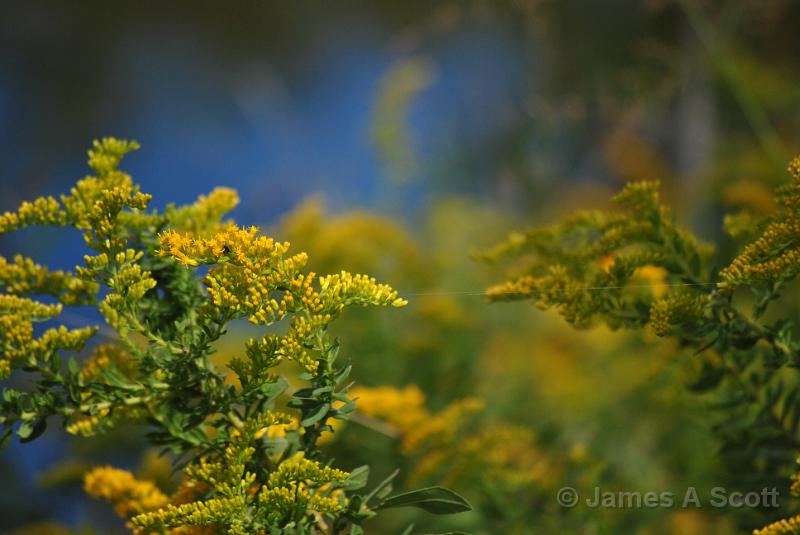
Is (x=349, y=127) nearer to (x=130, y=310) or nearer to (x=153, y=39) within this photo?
(x=153, y=39)

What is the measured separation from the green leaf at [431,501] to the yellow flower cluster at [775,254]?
0.48 ft

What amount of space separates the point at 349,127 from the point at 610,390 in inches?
31.1

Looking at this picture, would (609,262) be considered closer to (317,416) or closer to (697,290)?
(697,290)

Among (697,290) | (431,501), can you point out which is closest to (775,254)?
(697,290)

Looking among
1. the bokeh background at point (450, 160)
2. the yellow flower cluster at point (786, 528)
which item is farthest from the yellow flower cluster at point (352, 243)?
the yellow flower cluster at point (786, 528)

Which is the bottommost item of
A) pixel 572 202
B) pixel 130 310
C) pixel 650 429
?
pixel 130 310

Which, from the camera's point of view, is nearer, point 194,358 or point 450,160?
point 194,358

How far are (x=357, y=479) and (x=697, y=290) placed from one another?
18 cm

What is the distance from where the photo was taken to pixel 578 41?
1201mm

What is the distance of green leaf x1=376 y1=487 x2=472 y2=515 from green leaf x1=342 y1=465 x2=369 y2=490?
1 cm

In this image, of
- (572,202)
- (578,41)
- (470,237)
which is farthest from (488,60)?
(470,237)

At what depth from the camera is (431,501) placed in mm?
323

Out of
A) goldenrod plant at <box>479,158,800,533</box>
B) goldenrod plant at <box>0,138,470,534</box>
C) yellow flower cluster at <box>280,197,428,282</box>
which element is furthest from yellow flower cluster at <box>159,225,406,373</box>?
yellow flower cluster at <box>280,197,428,282</box>

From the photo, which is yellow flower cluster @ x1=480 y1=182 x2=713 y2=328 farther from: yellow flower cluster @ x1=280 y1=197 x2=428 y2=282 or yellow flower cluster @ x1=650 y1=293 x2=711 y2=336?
yellow flower cluster @ x1=280 y1=197 x2=428 y2=282
